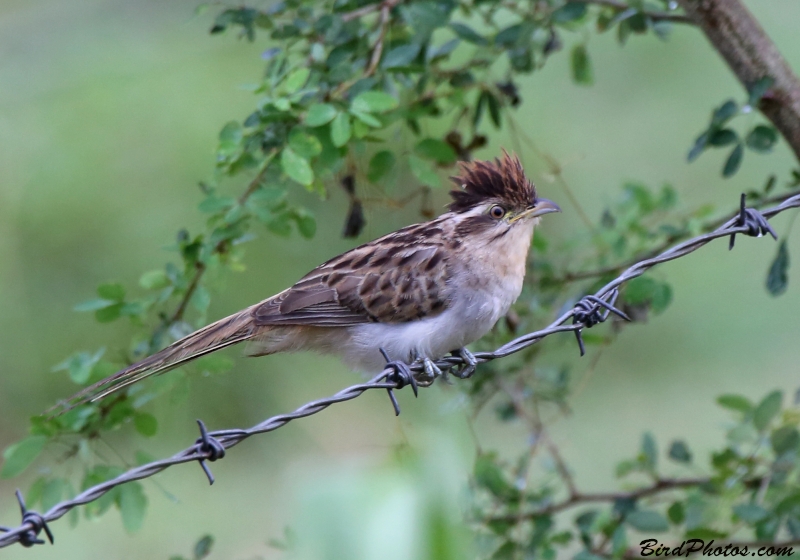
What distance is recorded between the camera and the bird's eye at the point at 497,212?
484 cm

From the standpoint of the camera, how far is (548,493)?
537cm

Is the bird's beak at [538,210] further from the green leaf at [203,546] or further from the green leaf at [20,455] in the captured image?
the green leaf at [20,455]

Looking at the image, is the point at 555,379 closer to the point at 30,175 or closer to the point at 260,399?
the point at 260,399

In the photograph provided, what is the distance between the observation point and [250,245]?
10000 mm

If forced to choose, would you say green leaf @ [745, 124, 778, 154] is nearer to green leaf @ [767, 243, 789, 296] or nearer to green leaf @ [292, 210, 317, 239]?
green leaf @ [767, 243, 789, 296]

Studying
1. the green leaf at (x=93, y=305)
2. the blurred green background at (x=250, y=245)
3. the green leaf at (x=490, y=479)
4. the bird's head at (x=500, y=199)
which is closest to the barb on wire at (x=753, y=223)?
the bird's head at (x=500, y=199)

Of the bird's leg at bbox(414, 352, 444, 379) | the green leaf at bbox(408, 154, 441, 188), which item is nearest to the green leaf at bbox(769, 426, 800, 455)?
the bird's leg at bbox(414, 352, 444, 379)

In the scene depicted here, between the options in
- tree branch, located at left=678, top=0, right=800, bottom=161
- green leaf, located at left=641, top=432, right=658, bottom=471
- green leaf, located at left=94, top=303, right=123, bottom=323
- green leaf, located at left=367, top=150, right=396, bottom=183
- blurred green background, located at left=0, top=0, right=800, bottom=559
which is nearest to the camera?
green leaf, located at left=94, top=303, right=123, bottom=323

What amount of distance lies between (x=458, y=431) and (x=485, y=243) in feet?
10.5

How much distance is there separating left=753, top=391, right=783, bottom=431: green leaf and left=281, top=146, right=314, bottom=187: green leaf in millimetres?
2754

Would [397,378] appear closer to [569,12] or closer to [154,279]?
[154,279]

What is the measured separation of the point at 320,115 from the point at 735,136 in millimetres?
2278

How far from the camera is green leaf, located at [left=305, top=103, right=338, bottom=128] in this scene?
429 cm

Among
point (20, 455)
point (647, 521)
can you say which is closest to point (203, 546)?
point (20, 455)
